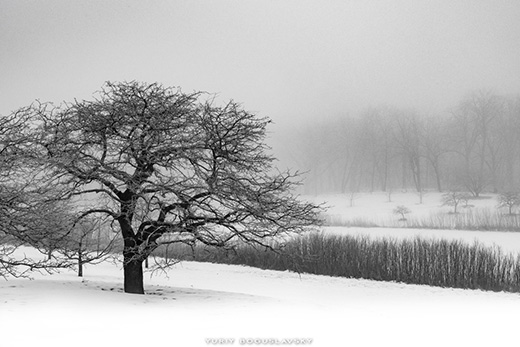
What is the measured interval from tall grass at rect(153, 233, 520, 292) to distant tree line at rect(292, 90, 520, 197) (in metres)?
46.2

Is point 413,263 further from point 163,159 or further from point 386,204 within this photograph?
point 386,204

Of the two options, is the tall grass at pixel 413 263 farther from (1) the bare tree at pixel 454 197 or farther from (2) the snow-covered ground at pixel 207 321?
(1) the bare tree at pixel 454 197

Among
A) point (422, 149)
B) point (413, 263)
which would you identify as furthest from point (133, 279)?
point (422, 149)

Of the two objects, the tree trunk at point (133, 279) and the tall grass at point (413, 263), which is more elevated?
the tree trunk at point (133, 279)

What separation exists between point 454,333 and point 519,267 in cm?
1487

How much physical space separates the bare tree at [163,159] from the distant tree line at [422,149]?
2449 inches

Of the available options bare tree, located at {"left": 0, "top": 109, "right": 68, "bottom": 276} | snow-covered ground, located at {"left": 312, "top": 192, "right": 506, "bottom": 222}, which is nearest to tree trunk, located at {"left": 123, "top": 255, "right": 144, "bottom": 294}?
bare tree, located at {"left": 0, "top": 109, "right": 68, "bottom": 276}

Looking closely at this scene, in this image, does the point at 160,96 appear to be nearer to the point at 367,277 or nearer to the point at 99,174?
the point at 99,174

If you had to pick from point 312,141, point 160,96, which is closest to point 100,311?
point 160,96

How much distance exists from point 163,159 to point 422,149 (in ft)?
272

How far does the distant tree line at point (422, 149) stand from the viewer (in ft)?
260

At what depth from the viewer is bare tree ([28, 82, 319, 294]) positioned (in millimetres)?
13789

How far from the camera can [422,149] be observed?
9100cm

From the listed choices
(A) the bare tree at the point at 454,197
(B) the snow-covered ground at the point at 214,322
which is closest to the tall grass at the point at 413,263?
(B) the snow-covered ground at the point at 214,322
